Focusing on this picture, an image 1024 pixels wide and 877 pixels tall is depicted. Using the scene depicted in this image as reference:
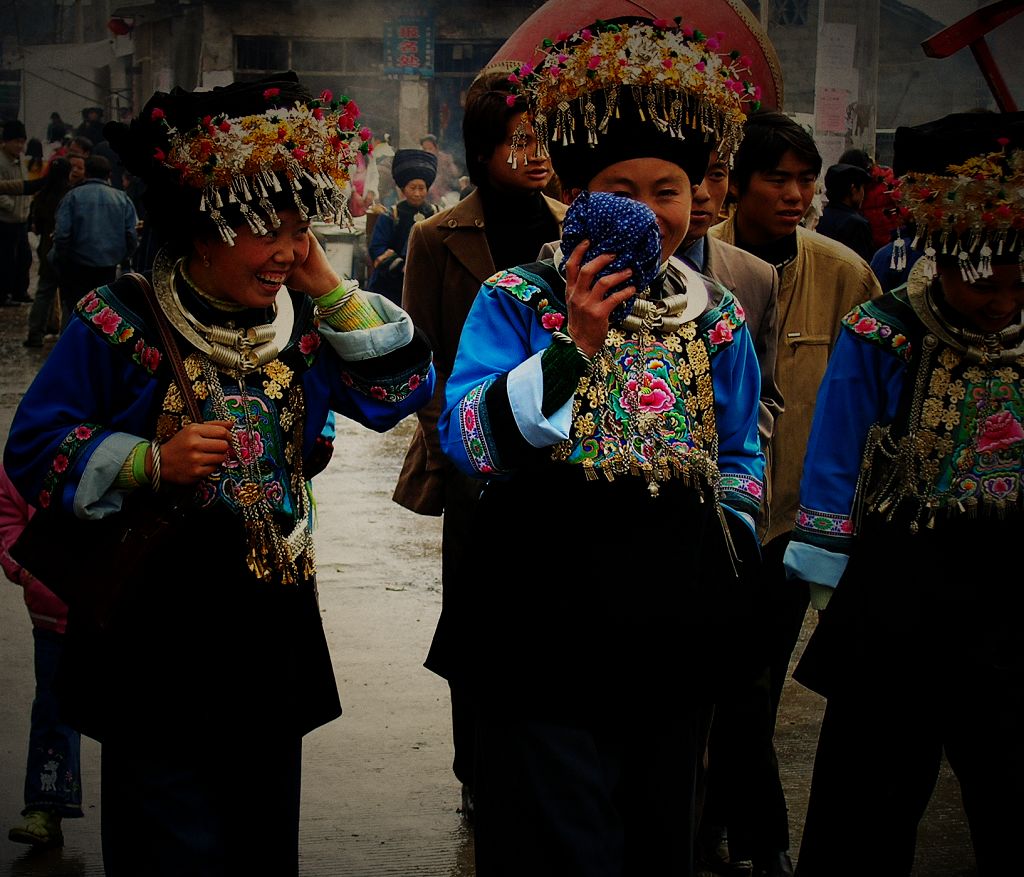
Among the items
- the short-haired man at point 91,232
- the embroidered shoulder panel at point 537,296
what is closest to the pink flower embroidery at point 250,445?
the embroidered shoulder panel at point 537,296

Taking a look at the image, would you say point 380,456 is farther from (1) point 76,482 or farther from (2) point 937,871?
(1) point 76,482

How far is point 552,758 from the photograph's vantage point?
9.79ft

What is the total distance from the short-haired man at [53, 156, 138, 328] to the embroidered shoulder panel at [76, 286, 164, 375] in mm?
11638

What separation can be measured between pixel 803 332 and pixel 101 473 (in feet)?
7.63

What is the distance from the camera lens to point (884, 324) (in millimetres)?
3408

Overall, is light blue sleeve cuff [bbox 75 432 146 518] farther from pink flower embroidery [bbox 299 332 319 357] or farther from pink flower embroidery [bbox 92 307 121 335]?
pink flower embroidery [bbox 299 332 319 357]

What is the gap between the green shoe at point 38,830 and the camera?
14.3 feet

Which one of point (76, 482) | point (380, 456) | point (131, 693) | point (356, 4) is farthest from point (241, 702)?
point (356, 4)

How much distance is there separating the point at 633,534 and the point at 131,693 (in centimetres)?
105

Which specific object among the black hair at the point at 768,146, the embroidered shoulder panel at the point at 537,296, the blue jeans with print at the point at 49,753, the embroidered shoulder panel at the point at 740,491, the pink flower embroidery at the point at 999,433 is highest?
the black hair at the point at 768,146

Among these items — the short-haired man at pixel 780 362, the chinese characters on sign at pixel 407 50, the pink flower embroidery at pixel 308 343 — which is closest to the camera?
the pink flower embroidery at pixel 308 343

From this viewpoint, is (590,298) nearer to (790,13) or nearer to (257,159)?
(257,159)

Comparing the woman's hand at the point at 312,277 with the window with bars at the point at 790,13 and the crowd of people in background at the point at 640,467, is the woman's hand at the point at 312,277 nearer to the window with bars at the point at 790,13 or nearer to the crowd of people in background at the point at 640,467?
the crowd of people in background at the point at 640,467

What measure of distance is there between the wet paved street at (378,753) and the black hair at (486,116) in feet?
6.39
